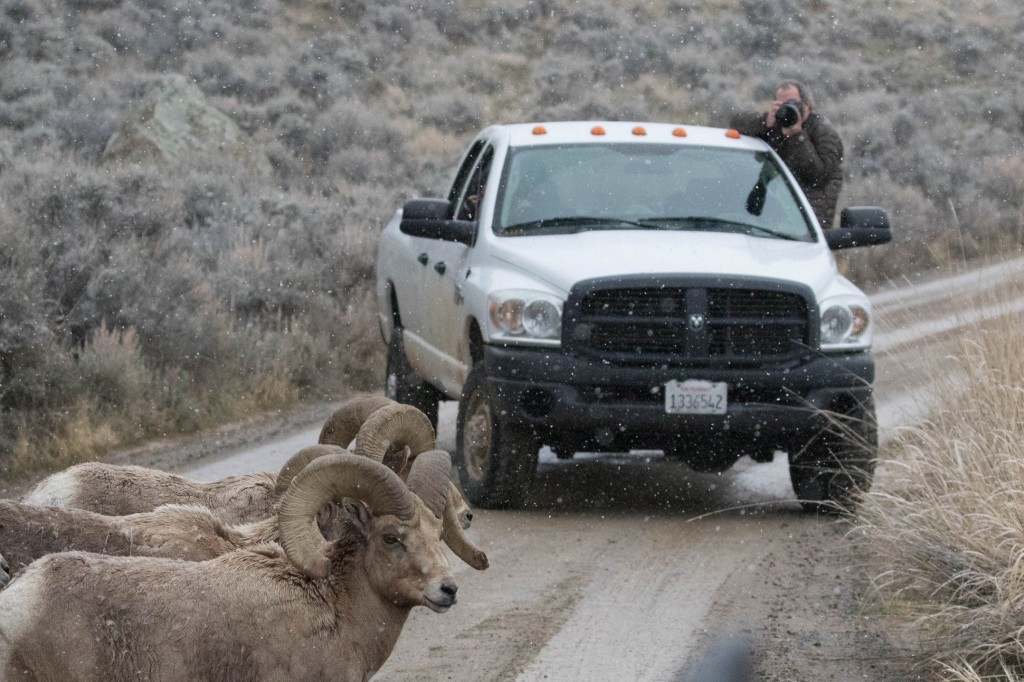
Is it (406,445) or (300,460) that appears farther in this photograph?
(406,445)

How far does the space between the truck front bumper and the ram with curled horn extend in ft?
10.4

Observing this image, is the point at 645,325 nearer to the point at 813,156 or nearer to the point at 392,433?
the point at 392,433

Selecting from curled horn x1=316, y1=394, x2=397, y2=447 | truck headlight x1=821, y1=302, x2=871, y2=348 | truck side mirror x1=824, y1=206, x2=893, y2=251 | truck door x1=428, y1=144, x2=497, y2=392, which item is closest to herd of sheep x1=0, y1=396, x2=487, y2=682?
curled horn x1=316, y1=394, x2=397, y2=447

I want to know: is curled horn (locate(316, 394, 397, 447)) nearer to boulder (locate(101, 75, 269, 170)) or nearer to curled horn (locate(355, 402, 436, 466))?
curled horn (locate(355, 402, 436, 466))

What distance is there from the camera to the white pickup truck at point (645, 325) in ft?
31.3

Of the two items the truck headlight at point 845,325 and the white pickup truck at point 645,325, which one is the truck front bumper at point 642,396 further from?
the truck headlight at point 845,325

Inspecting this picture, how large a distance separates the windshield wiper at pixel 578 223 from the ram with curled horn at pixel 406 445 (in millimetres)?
4431

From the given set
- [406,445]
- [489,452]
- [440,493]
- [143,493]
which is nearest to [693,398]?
[489,452]

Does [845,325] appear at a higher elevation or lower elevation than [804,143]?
lower

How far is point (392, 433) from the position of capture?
6117 millimetres

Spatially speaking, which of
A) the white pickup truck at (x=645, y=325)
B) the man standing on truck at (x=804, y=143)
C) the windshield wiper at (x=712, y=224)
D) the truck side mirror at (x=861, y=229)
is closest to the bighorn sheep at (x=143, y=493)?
the white pickup truck at (x=645, y=325)

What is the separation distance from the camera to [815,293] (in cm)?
984

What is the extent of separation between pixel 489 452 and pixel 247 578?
441 cm

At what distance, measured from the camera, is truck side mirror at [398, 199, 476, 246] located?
10688 millimetres
